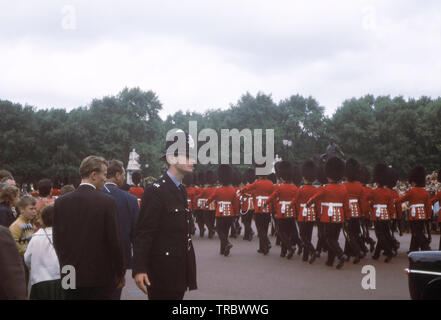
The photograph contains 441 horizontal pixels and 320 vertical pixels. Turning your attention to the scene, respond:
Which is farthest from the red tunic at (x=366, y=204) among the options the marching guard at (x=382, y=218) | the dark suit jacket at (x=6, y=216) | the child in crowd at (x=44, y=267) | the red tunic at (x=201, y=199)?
the child in crowd at (x=44, y=267)

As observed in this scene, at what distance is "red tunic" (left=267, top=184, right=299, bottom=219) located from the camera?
39.9ft

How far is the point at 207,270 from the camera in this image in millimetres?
10281

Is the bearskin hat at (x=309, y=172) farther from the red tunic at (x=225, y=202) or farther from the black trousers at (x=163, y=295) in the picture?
the black trousers at (x=163, y=295)

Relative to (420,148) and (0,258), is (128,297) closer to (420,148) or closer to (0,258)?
(0,258)

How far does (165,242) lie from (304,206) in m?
7.76

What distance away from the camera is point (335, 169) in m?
11.2

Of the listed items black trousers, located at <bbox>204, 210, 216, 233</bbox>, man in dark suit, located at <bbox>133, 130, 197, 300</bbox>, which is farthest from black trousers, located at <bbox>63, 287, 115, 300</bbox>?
black trousers, located at <bbox>204, 210, 216, 233</bbox>

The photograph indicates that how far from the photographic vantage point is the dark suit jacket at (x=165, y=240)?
13.6 feet

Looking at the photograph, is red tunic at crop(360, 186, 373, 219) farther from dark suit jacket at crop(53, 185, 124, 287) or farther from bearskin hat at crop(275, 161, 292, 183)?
dark suit jacket at crop(53, 185, 124, 287)

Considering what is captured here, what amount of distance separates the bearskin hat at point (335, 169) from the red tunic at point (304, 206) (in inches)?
26.2
